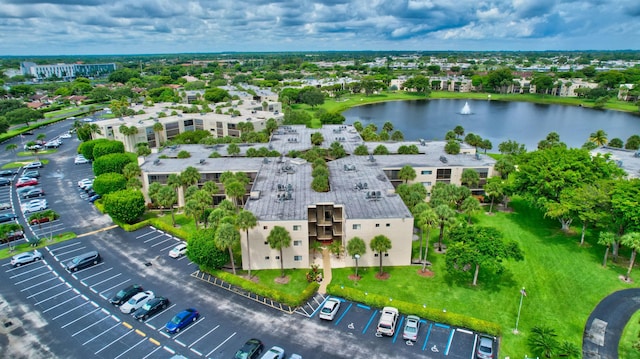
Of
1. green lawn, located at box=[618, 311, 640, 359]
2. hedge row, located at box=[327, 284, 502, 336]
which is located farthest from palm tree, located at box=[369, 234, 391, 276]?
green lawn, located at box=[618, 311, 640, 359]

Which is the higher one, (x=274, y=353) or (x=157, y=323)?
(x=274, y=353)

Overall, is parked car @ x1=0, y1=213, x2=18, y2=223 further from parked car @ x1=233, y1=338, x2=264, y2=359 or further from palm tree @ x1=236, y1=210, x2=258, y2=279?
parked car @ x1=233, y1=338, x2=264, y2=359

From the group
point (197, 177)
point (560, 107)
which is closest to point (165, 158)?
point (197, 177)

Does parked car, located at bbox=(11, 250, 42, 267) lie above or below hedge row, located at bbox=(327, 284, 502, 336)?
below

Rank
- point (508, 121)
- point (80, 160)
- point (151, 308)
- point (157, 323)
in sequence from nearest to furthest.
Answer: point (157, 323) → point (151, 308) → point (80, 160) → point (508, 121)

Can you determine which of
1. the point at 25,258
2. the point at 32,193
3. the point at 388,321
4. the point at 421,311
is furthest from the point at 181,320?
the point at 32,193

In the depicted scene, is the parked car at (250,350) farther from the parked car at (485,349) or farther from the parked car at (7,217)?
the parked car at (7,217)

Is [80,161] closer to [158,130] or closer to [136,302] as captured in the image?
[158,130]
